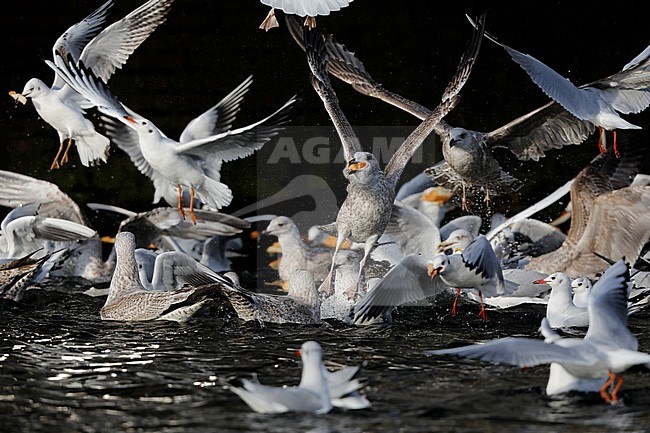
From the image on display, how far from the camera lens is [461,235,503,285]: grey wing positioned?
6.56 metres

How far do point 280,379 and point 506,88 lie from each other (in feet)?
20.2

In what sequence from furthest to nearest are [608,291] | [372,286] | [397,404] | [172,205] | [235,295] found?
1. [172,205]
2. [372,286]
3. [235,295]
4. [608,291]
5. [397,404]

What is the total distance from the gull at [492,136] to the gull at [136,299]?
2.22 metres

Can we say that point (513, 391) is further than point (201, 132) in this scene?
No

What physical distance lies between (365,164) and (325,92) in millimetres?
631

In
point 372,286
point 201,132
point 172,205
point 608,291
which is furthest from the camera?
point 172,205

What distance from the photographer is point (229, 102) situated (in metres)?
8.73

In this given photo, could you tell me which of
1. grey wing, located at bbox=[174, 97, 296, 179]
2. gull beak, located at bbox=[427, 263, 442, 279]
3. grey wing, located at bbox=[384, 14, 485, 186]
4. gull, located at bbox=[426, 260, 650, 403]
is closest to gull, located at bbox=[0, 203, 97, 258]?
grey wing, located at bbox=[174, 97, 296, 179]

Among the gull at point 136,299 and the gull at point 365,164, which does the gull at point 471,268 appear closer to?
the gull at point 365,164

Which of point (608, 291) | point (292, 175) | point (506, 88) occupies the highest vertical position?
point (506, 88)

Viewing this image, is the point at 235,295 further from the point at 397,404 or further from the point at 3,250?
the point at 3,250

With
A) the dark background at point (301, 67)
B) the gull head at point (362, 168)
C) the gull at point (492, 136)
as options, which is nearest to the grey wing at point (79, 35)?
the gull at point (492, 136)

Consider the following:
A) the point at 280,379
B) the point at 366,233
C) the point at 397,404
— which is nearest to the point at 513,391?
the point at 397,404

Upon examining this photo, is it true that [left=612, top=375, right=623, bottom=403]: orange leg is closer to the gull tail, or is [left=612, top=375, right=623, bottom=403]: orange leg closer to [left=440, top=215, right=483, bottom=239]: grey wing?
the gull tail
